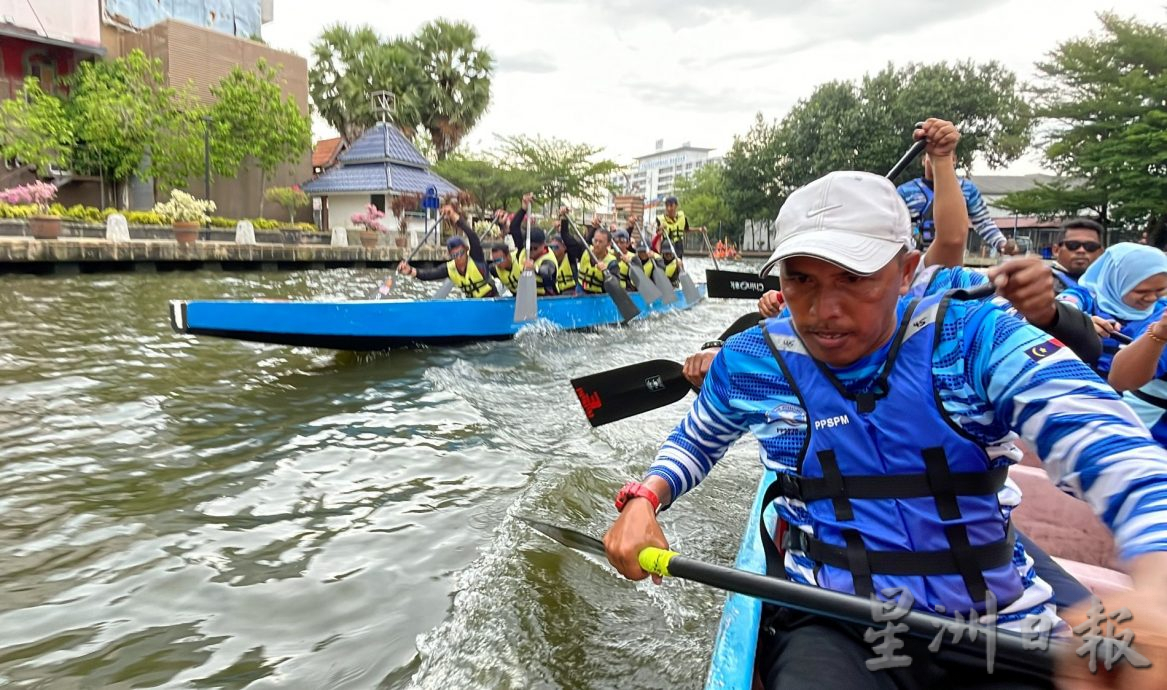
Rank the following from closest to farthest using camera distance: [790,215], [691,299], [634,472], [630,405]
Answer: [790,215] < [630,405] < [634,472] < [691,299]

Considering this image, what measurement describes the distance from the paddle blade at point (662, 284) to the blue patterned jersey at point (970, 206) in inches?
309

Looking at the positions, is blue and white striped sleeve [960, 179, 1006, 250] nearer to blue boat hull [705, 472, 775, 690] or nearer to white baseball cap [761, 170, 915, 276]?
white baseball cap [761, 170, 915, 276]

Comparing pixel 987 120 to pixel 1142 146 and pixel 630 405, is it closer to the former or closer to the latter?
pixel 1142 146

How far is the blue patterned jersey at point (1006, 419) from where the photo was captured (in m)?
1.23

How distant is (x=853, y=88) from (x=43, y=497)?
126 feet

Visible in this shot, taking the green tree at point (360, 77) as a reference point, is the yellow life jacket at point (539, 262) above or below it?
below

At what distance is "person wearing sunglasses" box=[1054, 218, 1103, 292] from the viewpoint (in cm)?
456

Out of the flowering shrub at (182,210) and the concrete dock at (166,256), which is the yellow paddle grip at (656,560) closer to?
the concrete dock at (166,256)

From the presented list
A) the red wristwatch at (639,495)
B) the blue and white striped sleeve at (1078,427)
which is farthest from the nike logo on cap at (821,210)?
the red wristwatch at (639,495)

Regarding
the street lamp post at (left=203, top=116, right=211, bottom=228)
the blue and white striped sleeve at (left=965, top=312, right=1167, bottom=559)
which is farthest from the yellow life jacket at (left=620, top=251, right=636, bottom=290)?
the street lamp post at (left=203, top=116, right=211, bottom=228)

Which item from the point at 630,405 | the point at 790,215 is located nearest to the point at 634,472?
the point at 630,405

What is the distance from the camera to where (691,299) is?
14.7 metres

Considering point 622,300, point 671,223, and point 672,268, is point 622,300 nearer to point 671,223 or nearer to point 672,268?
point 672,268

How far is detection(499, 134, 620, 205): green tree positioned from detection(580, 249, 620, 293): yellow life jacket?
30034mm
